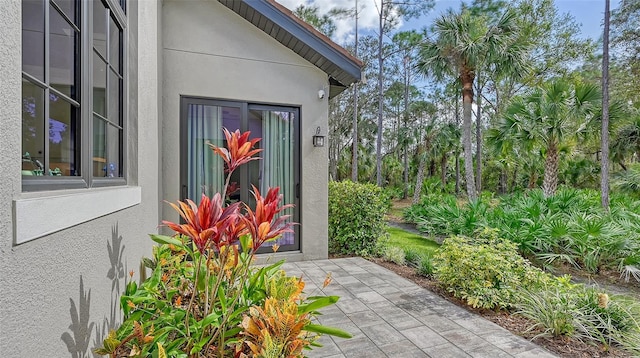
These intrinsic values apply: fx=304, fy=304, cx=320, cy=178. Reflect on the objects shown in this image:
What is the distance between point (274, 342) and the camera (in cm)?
187

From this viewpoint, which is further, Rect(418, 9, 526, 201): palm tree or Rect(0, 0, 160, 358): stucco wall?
Rect(418, 9, 526, 201): palm tree

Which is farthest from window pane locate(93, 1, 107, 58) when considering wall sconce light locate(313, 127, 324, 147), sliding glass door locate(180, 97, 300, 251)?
wall sconce light locate(313, 127, 324, 147)

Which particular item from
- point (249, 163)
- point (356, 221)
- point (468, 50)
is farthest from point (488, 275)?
point (468, 50)

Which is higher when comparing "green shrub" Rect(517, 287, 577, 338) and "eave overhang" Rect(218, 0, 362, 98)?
"eave overhang" Rect(218, 0, 362, 98)

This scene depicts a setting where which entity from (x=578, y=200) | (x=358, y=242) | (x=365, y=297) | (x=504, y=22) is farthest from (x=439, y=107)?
(x=365, y=297)

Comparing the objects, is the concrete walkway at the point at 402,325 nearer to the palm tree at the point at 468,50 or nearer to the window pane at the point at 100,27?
the window pane at the point at 100,27

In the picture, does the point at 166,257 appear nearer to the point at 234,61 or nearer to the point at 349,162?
the point at 234,61

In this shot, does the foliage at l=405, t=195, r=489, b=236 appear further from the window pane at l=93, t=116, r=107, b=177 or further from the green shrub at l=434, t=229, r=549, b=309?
the window pane at l=93, t=116, r=107, b=177

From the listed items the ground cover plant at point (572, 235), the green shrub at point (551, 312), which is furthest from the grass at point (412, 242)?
the green shrub at point (551, 312)

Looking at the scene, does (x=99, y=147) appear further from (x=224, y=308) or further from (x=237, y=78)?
(x=237, y=78)

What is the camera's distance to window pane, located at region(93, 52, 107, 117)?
2.40 m

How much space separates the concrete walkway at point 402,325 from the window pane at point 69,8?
11.3ft

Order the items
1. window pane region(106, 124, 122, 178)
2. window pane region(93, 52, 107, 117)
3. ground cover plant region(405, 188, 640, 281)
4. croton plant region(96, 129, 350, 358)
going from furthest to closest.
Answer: ground cover plant region(405, 188, 640, 281)
window pane region(106, 124, 122, 178)
window pane region(93, 52, 107, 117)
croton plant region(96, 129, 350, 358)

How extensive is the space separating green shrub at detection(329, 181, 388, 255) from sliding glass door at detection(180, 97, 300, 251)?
48.0 inches
